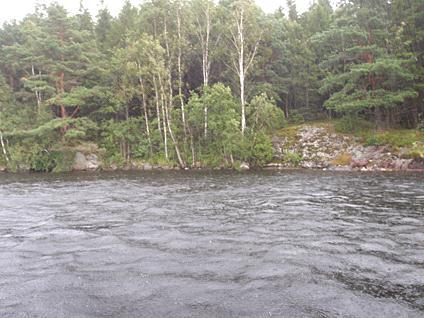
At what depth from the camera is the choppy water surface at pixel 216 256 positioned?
5898mm

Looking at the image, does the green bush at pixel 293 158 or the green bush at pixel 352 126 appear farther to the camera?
the green bush at pixel 352 126

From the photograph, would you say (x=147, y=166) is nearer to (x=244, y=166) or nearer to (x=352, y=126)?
(x=244, y=166)

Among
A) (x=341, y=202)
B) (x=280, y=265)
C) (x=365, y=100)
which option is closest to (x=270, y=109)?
(x=365, y=100)

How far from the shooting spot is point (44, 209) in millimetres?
13898

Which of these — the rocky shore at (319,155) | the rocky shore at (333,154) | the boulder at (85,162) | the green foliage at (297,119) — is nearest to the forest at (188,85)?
the boulder at (85,162)

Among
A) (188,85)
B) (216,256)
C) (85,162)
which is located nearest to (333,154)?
(188,85)

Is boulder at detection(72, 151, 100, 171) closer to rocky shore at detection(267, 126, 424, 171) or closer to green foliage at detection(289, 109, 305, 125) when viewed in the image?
rocky shore at detection(267, 126, 424, 171)

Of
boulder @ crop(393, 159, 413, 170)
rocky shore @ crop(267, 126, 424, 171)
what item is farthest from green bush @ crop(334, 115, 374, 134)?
boulder @ crop(393, 159, 413, 170)

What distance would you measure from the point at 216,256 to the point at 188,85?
89.1ft

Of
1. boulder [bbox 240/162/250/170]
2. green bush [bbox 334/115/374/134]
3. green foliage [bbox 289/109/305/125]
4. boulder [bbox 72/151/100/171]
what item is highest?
green foliage [bbox 289/109/305/125]

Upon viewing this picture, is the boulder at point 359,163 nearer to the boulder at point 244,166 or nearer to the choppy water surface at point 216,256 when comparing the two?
the boulder at point 244,166

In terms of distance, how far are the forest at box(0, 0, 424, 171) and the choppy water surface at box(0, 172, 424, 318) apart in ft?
51.7

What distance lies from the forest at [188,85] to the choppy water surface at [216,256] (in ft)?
51.7

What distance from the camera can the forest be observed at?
2966 centimetres
